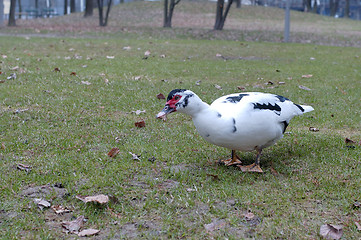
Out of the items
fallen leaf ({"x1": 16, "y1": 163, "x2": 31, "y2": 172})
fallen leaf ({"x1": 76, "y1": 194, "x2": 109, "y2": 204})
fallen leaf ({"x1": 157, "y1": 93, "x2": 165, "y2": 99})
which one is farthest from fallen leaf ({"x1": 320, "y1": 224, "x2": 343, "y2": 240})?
fallen leaf ({"x1": 157, "y1": 93, "x2": 165, "y2": 99})

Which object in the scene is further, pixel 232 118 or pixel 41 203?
pixel 232 118

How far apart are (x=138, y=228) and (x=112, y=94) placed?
3969 millimetres

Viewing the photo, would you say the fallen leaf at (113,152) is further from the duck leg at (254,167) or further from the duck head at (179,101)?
the duck leg at (254,167)

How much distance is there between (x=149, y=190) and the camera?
348cm

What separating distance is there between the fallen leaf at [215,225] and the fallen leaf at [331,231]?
0.64 metres

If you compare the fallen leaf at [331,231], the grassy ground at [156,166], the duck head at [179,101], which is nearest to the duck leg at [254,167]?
the grassy ground at [156,166]

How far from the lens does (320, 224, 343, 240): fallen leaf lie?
2797 mm

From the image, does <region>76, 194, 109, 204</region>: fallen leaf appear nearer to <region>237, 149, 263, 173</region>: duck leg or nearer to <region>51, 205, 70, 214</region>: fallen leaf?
<region>51, 205, 70, 214</region>: fallen leaf

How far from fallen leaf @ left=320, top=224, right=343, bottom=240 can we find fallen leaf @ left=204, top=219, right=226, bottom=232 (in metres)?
0.64

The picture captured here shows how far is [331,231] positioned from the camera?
285 cm

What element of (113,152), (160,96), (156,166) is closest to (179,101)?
(156,166)

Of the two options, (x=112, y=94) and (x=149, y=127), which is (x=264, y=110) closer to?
(x=149, y=127)

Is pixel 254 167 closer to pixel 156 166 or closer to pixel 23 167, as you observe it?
pixel 156 166

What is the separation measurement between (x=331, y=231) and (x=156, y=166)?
5.46 feet
